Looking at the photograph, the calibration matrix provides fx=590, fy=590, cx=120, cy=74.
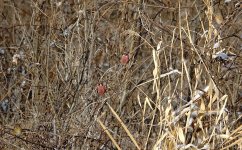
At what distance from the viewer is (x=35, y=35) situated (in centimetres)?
408

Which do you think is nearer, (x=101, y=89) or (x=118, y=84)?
(x=101, y=89)

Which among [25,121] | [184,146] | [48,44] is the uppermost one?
[48,44]

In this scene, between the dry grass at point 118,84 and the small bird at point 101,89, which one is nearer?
the dry grass at point 118,84

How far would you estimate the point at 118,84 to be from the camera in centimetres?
355

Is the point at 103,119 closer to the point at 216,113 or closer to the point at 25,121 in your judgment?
the point at 25,121

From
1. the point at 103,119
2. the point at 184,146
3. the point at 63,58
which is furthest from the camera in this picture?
the point at 63,58

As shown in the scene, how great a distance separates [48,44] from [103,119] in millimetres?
584

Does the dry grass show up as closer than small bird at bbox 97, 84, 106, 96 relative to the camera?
Yes

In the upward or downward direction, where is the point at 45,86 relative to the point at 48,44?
downward

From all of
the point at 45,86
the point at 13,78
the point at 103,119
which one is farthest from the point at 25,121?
the point at 13,78

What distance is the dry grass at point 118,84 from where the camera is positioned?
9.12 ft

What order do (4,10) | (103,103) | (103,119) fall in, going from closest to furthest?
(103,103) → (103,119) → (4,10)

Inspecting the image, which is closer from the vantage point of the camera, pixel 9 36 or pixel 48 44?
pixel 48 44

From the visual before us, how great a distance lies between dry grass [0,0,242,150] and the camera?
109 inches
